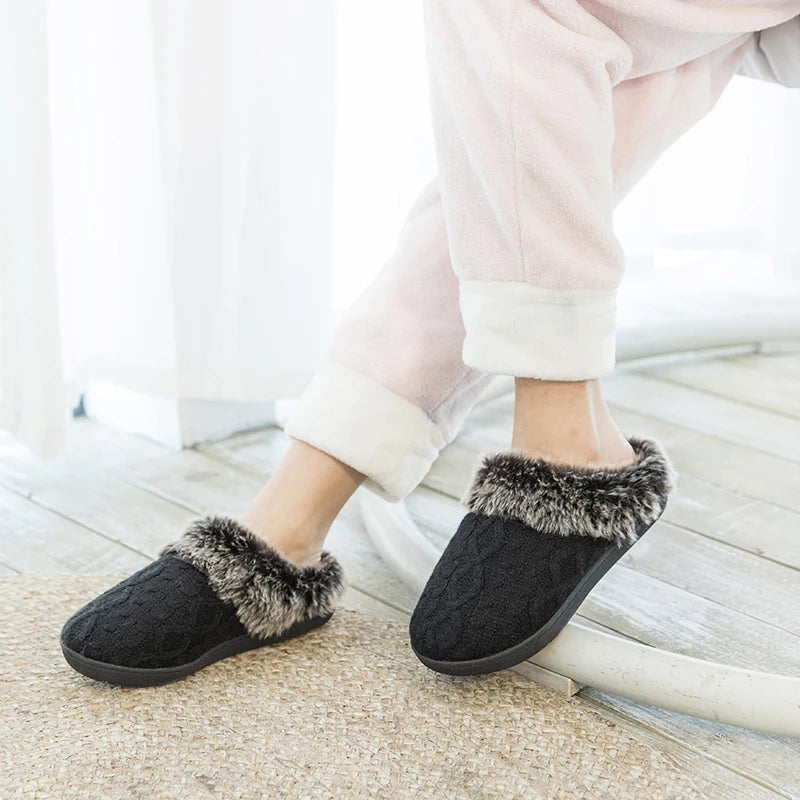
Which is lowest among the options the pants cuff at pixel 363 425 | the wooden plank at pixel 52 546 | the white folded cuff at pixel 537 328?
the wooden plank at pixel 52 546

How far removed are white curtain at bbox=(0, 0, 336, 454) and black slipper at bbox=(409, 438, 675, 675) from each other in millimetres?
464

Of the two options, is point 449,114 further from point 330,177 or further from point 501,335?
point 330,177

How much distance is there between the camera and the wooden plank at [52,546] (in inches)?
37.1

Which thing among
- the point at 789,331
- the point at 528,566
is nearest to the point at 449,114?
the point at 528,566

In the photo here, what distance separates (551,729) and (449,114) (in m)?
0.38

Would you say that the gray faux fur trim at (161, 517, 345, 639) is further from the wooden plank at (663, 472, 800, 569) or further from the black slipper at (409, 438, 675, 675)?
the wooden plank at (663, 472, 800, 569)

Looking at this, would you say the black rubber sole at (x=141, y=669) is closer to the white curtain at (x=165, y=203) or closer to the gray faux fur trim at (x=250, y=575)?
the gray faux fur trim at (x=250, y=575)

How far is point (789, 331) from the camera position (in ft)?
4.84

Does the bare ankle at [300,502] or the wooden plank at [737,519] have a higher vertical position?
the bare ankle at [300,502]

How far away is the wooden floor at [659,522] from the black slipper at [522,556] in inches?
3.1

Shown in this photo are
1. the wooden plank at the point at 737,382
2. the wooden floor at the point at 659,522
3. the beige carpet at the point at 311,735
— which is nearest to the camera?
the beige carpet at the point at 311,735

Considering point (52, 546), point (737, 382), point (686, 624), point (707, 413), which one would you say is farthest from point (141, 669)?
point (737, 382)

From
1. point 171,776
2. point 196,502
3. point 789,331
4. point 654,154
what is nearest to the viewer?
point 171,776

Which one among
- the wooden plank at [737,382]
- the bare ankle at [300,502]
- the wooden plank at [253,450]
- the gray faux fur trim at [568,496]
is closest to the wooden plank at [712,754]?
the gray faux fur trim at [568,496]
